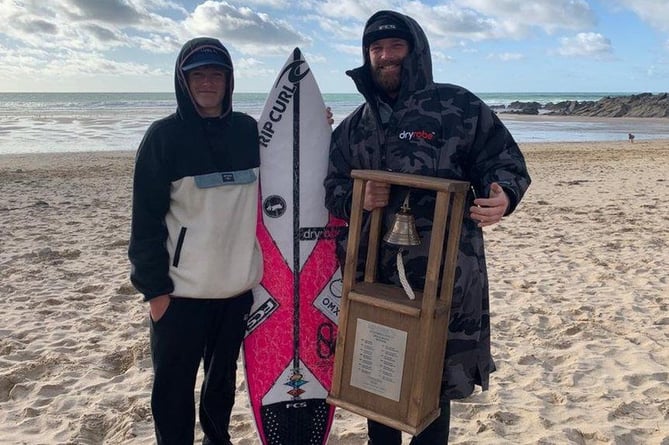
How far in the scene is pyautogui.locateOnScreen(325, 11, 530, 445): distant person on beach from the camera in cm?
226

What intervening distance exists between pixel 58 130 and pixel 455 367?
2869cm

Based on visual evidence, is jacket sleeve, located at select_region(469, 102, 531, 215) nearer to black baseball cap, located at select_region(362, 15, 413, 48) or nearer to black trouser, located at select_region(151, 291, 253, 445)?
black baseball cap, located at select_region(362, 15, 413, 48)

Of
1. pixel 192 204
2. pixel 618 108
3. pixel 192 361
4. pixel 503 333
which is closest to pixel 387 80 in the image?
pixel 192 204

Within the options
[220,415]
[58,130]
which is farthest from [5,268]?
[58,130]

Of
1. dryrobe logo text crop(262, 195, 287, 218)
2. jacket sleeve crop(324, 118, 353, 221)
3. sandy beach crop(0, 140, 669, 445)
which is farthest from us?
sandy beach crop(0, 140, 669, 445)

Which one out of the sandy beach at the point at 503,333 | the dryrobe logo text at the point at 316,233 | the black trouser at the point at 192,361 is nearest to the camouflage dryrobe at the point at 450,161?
the dryrobe logo text at the point at 316,233

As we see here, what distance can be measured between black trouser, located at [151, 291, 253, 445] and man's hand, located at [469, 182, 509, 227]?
1224mm

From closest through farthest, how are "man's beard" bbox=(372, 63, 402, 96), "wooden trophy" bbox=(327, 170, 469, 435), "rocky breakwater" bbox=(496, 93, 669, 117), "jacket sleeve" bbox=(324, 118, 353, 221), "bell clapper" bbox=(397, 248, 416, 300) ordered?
1. "wooden trophy" bbox=(327, 170, 469, 435)
2. "bell clapper" bbox=(397, 248, 416, 300)
3. "man's beard" bbox=(372, 63, 402, 96)
4. "jacket sleeve" bbox=(324, 118, 353, 221)
5. "rocky breakwater" bbox=(496, 93, 669, 117)

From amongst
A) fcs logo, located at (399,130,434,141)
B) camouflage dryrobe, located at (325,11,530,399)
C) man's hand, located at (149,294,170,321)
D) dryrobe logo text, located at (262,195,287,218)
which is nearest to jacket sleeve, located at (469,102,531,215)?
camouflage dryrobe, located at (325,11,530,399)

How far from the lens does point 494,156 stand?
2273 millimetres

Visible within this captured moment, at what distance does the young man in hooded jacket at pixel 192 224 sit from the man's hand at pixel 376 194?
0.61 m

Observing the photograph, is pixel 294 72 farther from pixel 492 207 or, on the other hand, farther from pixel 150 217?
pixel 492 207

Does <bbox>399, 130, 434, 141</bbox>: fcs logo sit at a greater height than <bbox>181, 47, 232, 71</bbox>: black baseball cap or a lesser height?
lesser

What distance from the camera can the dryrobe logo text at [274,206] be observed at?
9.99 ft
